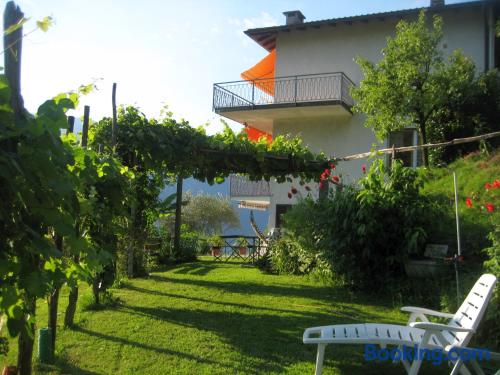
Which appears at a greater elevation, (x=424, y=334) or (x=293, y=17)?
(x=293, y=17)

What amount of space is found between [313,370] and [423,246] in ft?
15.0

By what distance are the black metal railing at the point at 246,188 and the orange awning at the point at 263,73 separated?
3.74m

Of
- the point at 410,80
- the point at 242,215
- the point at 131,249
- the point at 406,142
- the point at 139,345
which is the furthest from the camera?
the point at 242,215

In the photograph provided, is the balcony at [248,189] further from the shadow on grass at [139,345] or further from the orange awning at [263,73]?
the shadow on grass at [139,345]

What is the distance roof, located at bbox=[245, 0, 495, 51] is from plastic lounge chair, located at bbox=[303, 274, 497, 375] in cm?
1390

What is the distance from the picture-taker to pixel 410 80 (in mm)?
12148

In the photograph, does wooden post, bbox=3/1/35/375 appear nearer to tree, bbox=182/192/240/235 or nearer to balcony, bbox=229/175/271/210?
balcony, bbox=229/175/271/210

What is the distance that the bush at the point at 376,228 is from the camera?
7.92 m

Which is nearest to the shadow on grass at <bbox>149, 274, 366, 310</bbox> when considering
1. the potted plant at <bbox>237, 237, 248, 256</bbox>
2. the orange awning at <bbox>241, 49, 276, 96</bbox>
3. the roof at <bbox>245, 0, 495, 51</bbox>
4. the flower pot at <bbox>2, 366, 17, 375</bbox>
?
the flower pot at <bbox>2, 366, 17, 375</bbox>

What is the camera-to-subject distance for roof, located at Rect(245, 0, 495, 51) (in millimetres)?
15250

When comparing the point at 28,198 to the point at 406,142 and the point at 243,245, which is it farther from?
the point at 243,245

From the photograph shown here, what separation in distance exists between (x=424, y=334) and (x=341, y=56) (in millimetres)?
15235

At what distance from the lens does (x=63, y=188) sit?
182cm

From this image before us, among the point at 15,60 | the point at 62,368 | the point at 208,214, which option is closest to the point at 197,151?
the point at 62,368
